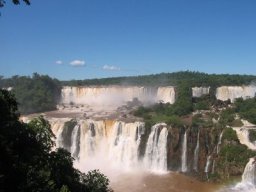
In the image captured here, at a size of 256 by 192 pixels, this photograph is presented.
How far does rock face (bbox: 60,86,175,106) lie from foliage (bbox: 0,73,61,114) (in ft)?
6.72

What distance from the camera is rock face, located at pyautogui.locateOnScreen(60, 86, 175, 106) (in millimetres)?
55875

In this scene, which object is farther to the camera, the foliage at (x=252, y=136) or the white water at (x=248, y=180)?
the foliage at (x=252, y=136)

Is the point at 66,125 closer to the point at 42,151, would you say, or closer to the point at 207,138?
the point at 207,138

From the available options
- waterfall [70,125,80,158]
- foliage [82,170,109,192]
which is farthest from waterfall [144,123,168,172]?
foliage [82,170,109,192]

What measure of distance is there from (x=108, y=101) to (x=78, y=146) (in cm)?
2278

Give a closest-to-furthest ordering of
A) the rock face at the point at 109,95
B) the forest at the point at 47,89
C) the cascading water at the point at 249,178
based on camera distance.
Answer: the cascading water at the point at 249,178 < the forest at the point at 47,89 < the rock face at the point at 109,95

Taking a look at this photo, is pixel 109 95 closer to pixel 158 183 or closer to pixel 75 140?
pixel 75 140

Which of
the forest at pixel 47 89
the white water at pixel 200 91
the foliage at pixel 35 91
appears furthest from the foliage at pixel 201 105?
the foliage at pixel 35 91

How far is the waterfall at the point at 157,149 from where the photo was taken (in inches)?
1284

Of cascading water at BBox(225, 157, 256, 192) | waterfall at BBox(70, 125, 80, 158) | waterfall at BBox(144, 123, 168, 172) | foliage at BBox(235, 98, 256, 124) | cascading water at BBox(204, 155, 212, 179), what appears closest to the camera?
cascading water at BBox(225, 157, 256, 192)

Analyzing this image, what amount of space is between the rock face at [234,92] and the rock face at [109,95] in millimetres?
6640

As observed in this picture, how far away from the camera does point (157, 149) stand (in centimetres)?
3319

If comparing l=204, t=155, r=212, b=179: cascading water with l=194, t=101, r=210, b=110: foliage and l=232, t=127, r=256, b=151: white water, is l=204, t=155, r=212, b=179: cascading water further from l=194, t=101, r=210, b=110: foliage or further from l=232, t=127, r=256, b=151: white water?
l=194, t=101, r=210, b=110: foliage

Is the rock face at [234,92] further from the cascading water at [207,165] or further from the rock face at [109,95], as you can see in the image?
the cascading water at [207,165]
